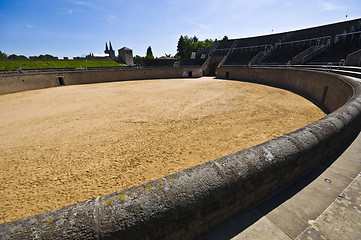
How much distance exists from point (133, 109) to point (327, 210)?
12173 mm

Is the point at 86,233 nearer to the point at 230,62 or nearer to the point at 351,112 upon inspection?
the point at 351,112

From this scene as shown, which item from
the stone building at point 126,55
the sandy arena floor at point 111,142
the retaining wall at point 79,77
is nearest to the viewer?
the sandy arena floor at point 111,142

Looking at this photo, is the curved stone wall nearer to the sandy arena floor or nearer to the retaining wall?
the sandy arena floor

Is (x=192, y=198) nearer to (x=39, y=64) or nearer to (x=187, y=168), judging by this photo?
(x=187, y=168)

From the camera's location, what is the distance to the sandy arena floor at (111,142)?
516cm

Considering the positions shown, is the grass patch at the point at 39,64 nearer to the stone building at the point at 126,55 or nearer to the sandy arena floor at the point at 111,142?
the stone building at the point at 126,55

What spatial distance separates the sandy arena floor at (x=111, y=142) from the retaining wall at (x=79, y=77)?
12963mm

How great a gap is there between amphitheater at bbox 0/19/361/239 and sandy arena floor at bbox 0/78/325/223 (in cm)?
5

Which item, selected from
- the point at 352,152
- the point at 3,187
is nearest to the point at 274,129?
the point at 352,152

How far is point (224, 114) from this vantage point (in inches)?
428

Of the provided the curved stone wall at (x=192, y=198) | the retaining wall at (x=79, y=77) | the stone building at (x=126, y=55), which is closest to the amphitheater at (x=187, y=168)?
the curved stone wall at (x=192, y=198)

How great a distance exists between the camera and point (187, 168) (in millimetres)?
3930

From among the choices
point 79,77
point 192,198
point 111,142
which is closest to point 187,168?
point 192,198

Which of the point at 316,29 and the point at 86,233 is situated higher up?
the point at 316,29
